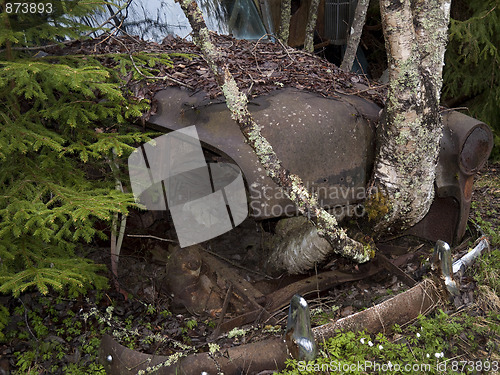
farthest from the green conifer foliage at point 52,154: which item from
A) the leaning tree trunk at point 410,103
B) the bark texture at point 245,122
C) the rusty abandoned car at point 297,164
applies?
the leaning tree trunk at point 410,103

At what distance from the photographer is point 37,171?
2541mm

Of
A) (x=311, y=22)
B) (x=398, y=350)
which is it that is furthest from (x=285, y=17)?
(x=398, y=350)

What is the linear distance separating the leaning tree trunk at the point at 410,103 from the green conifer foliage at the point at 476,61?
290 cm

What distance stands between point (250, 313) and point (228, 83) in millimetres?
1459

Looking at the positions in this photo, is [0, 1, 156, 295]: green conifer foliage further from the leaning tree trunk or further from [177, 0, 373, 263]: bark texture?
the leaning tree trunk

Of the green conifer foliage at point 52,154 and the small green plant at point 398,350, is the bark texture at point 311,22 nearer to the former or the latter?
the green conifer foliage at point 52,154

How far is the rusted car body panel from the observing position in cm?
255

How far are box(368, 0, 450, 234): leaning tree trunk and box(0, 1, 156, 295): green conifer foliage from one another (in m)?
1.57

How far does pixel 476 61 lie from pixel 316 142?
12.8ft

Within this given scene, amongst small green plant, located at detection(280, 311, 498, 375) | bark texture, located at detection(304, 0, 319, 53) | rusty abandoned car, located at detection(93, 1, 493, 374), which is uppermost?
bark texture, located at detection(304, 0, 319, 53)

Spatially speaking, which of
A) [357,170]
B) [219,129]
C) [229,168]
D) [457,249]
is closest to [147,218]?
[229,168]

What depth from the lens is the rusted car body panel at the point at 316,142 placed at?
100 inches

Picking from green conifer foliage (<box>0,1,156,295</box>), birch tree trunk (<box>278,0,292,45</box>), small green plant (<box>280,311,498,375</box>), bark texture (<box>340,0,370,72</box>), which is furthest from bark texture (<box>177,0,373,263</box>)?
bark texture (<box>340,0,370,72</box>)

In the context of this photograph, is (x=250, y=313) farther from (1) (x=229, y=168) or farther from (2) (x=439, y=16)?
(2) (x=439, y=16)
